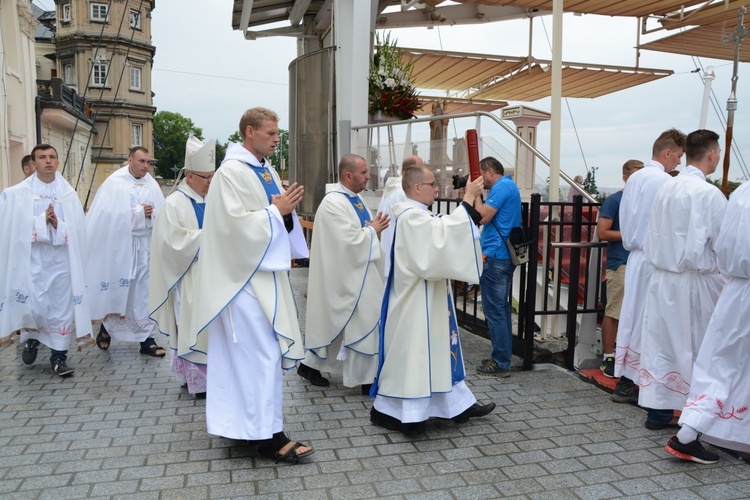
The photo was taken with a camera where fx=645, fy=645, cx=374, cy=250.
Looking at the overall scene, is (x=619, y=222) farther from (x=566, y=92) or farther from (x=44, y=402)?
(x=566, y=92)

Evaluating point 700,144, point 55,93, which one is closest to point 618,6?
point 700,144

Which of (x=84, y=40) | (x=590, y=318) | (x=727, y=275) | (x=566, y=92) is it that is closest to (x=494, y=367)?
(x=590, y=318)

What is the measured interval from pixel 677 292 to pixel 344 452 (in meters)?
2.57

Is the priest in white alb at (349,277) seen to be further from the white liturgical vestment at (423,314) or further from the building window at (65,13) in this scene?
the building window at (65,13)

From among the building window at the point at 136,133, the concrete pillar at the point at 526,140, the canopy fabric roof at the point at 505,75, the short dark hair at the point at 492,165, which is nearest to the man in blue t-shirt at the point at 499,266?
the short dark hair at the point at 492,165

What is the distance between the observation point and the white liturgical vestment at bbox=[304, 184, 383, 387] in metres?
5.45

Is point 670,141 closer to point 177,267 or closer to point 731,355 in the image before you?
→ point 731,355

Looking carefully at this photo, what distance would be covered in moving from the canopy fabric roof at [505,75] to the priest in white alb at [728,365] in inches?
397

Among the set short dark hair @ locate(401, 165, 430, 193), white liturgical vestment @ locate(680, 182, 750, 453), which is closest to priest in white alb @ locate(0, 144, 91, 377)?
short dark hair @ locate(401, 165, 430, 193)

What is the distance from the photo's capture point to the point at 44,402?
523 centimetres

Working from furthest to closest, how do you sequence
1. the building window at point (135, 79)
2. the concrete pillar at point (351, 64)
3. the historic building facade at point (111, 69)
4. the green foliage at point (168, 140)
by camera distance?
the green foliage at point (168, 140) < the building window at point (135, 79) < the historic building facade at point (111, 69) < the concrete pillar at point (351, 64)

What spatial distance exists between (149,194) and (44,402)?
2.77m

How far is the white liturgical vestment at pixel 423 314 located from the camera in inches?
168

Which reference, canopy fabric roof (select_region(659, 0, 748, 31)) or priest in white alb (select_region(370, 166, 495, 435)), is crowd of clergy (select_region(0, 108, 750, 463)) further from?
canopy fabric roof (select_region(659, 0, 748, 31))
